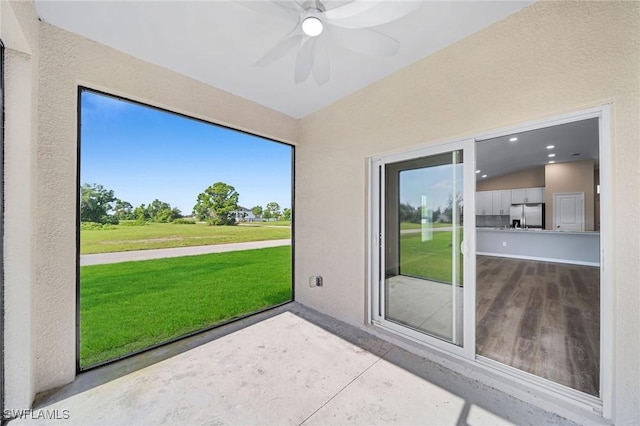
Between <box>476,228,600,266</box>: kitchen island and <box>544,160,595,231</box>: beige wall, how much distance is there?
137 cm

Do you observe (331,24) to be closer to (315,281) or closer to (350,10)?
(350,10)

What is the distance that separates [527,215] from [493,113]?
8.42 meters

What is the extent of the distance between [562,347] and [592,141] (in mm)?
5580

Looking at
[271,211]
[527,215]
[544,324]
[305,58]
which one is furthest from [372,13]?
[527,215]

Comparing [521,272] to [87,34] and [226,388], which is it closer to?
[226,388]

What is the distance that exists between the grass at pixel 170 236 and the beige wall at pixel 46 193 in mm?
2086

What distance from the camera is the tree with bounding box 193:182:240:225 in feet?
23.4

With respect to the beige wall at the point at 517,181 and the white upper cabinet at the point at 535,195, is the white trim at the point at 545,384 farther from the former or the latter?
the beige wall at the point at 517,181

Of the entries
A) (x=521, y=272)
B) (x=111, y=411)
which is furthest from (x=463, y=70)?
(x=521, y=272)

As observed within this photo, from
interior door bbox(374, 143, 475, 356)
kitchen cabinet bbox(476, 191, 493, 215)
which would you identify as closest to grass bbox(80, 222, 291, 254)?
interior door bbox(374, 143, 475, 356)

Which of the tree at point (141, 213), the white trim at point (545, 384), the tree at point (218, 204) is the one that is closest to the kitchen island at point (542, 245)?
the white trim at point (545, 384)

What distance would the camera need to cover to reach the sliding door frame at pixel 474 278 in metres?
1.40

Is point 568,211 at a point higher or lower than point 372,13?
lower

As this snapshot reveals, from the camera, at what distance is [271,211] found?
25.4 ft
